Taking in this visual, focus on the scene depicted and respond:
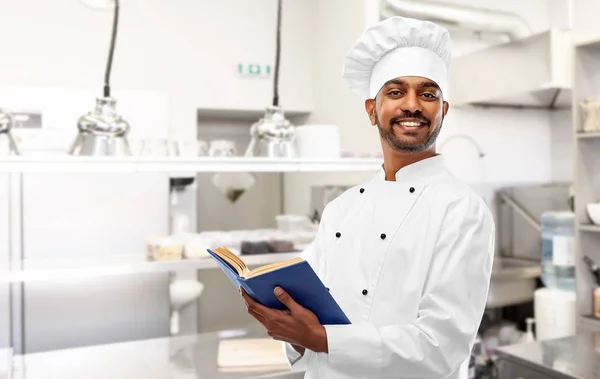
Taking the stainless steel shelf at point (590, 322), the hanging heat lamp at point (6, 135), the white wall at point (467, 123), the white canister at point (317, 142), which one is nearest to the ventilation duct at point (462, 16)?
the white wall at point (467, 123)

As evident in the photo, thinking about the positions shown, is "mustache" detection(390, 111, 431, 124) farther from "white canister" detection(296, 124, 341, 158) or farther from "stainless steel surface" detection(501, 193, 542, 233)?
"stainless steel surface" detection(501, 193, 542, 233)

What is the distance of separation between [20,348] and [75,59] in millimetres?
1499

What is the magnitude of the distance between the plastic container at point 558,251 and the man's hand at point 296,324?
6.93 ft

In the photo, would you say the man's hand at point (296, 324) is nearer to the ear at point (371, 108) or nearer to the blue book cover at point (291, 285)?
the blue book cover at point (291, 285)

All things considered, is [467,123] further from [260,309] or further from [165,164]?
[260,309]

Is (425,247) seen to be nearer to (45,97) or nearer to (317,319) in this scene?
(317,319)

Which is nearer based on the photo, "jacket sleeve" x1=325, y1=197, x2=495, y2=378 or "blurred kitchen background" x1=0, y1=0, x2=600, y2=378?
"jacket sleeve" x1=325, y1=197, x2=495, y2=378

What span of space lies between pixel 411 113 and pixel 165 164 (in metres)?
0.92

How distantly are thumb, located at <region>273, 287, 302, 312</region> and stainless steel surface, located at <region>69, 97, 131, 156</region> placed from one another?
3.18 feet

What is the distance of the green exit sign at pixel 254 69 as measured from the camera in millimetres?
3439

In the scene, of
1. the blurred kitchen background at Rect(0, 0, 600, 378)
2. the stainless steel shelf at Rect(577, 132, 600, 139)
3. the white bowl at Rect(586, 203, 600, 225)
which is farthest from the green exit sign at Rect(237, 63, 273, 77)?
the white bowl at Rect(586, 203, 600, 225)

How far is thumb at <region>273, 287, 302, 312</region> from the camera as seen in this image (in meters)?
1.04

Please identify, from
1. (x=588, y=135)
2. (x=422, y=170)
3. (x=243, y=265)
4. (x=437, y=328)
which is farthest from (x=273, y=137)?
(x=588, y=135)

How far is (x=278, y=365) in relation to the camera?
1890mm
